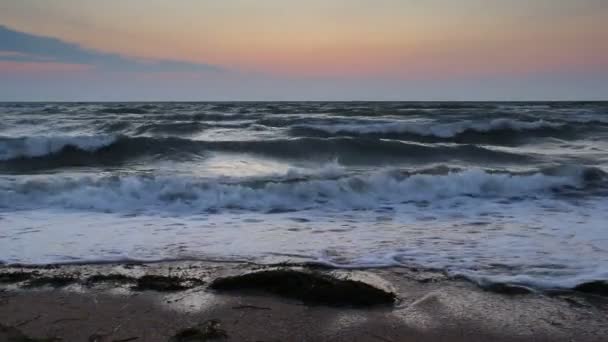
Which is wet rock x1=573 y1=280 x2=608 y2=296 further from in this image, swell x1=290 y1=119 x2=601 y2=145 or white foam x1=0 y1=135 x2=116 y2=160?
swell x1=290 y1=119 x2=601 y2=145

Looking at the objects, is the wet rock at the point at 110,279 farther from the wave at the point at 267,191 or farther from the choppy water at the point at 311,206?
the wave at the point at 267,191

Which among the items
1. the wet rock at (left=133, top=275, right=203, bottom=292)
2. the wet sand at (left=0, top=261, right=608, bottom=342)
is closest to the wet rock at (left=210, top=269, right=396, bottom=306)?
the wet sand at (left=0, top=261, right=608, bottom=342)

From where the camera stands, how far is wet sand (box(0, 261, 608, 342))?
2.38 meters

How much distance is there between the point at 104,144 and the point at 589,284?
37.3 ft

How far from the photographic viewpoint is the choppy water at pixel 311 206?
12.5 feet

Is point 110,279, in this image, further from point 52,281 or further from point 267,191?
point 267,191

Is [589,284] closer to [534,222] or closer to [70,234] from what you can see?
[534,222]

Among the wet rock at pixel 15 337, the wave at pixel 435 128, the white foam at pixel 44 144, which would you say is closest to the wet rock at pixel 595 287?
the wet rock at pixel 15 337

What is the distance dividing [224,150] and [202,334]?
9.73 meters

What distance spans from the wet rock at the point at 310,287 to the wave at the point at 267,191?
2738 mm

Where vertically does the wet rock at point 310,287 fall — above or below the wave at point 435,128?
below

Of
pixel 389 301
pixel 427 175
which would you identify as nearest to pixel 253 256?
pixel 389 301

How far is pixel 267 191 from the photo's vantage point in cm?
652

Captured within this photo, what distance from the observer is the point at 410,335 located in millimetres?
2383
